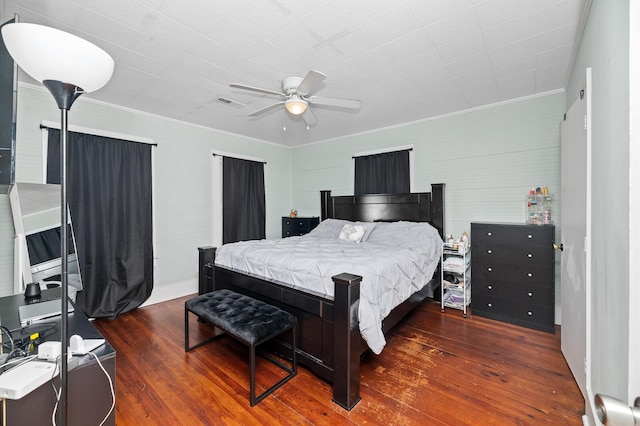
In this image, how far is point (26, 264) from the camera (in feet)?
7.40

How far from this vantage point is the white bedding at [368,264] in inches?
79.4

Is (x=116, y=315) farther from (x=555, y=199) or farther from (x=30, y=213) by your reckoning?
(x=555, y=199)

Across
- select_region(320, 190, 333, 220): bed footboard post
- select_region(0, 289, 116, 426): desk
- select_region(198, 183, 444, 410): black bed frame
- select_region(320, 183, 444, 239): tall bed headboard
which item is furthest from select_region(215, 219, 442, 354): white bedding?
select_region(0, 289, 116, 426): desk

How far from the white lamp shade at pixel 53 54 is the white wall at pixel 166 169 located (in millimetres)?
2684

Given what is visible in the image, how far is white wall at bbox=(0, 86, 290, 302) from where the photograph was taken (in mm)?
2792

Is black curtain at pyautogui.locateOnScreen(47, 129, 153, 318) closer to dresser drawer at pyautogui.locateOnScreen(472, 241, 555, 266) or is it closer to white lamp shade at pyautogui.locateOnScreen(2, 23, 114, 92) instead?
white lamp shade at pyautogui.locateOnScreen(2, 23, 114, 92)

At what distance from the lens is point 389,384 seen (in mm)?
2029

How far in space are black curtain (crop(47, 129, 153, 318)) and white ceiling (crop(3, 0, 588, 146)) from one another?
63cm

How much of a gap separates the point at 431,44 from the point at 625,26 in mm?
1309

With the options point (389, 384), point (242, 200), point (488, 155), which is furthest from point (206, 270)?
point (488, 155)

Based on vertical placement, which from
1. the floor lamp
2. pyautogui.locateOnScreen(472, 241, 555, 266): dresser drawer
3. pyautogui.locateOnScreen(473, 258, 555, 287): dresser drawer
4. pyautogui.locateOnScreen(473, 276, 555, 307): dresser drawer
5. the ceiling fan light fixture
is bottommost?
pyautogui.locateOnScreen(473, 276, 555, 307): dresser drawer

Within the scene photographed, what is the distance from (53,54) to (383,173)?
392cm

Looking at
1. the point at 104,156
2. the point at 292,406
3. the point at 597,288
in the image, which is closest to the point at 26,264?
the point at 104,156

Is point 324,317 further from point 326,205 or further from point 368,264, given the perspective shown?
point 326,205
